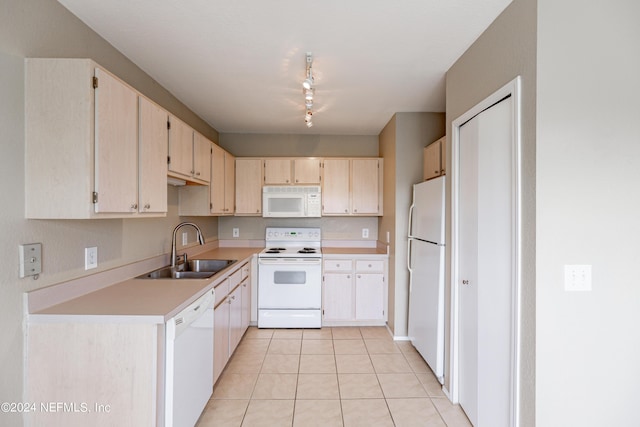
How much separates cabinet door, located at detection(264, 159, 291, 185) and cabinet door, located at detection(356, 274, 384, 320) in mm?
1610

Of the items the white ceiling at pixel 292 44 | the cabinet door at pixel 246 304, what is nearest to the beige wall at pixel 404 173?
the white ceiling at pixel 292 44

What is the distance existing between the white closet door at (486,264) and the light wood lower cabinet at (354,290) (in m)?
1.59

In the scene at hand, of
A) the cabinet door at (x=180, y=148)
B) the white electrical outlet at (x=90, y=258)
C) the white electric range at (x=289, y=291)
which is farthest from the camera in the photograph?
the white electric range at (x=289, y=291)

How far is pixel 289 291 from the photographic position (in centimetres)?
369

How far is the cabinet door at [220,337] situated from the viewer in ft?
7.72

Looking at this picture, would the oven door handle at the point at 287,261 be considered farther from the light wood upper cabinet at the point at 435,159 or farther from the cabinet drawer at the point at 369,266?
the light wood upper cabinet at the point at 435,159

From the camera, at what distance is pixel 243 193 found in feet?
13.4

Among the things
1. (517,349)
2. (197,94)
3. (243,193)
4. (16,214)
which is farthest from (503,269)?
(243,193)

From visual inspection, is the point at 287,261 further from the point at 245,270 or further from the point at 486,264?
the point at 486,264

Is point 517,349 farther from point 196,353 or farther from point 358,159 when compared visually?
point 358,159

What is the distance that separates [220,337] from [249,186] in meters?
2.13

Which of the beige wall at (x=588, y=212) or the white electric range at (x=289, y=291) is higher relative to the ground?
the beige wall at (x=588, y=212)

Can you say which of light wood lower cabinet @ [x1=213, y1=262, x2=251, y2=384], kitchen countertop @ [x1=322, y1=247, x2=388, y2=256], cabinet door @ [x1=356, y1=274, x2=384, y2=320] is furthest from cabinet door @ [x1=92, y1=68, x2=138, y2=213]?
cabinet door @ [x1=356, y1=274, x2=384, y2=320]

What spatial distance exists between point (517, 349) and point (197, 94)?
3.13 m
